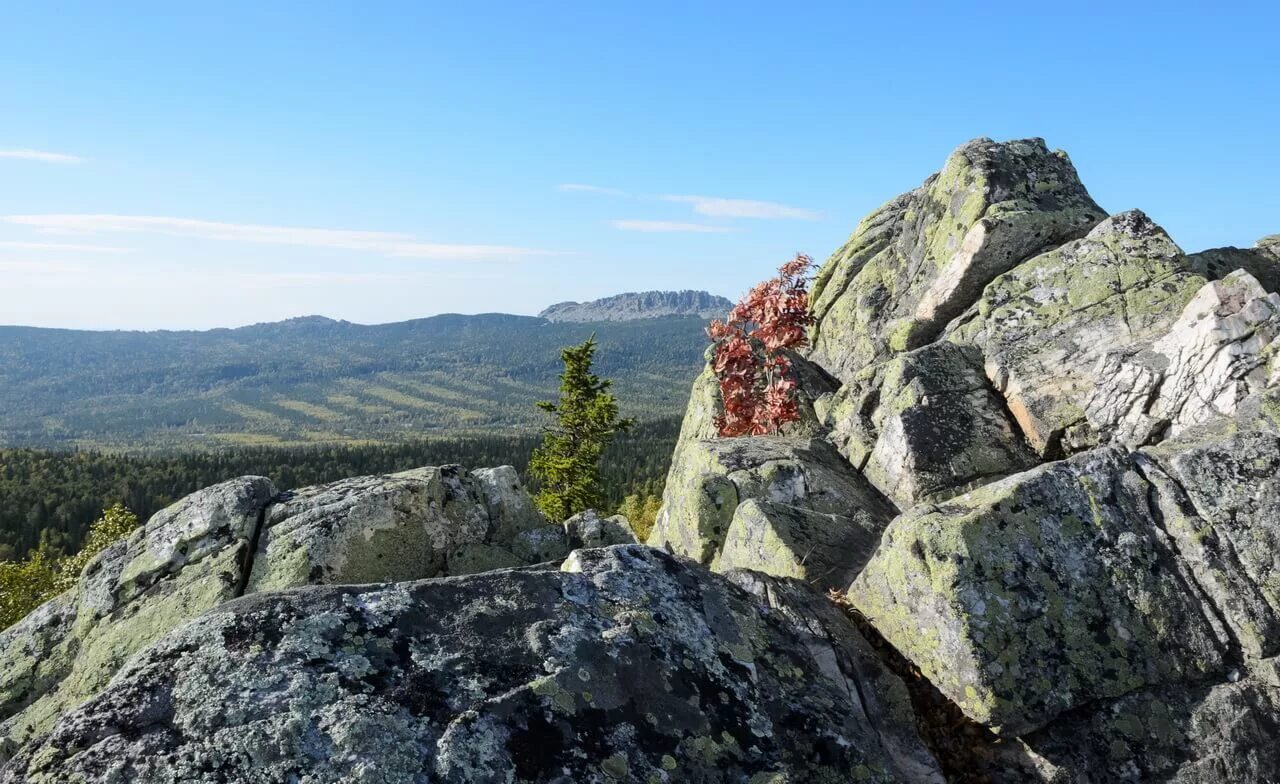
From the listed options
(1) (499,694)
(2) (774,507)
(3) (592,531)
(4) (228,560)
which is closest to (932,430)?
(2) (774,507)

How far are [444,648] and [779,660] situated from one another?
3.53 metres

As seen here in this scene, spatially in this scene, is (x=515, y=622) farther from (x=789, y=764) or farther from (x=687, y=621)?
(x=789, y=764)

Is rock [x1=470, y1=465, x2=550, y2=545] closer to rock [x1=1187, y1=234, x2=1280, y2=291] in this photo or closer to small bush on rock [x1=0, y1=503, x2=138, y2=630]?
rock [x1=1187, y1=234, x2=1280, y2=291]

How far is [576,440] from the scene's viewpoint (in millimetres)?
50688

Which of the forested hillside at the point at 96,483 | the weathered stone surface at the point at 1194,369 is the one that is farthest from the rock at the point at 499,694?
the forested hillside at the point at 96,483

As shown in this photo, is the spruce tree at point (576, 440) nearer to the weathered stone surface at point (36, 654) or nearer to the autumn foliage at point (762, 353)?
the autumn foliage at point (762, 353)

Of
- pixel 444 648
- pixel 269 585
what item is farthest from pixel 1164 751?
pixel 269 585

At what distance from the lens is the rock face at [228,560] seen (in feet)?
37.5

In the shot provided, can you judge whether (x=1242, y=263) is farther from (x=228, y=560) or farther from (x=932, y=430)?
(x=228, y=560)

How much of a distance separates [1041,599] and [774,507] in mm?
4382

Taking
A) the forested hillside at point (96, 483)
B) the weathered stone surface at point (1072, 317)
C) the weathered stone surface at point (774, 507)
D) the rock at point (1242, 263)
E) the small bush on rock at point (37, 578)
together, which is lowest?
the forested hillside at point (96, 483)

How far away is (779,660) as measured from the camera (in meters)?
8.18

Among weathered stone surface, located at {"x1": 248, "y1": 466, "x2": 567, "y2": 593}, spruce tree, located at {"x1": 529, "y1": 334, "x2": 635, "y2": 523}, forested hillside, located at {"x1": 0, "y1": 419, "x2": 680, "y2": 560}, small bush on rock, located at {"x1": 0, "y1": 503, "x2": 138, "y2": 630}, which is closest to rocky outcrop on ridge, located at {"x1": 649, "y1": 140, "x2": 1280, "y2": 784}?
weathered stone surface, located at {"x1": 248, "y1": 466, "x2": 567, "y2": 593}

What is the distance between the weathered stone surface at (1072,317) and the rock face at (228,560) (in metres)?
10.4
